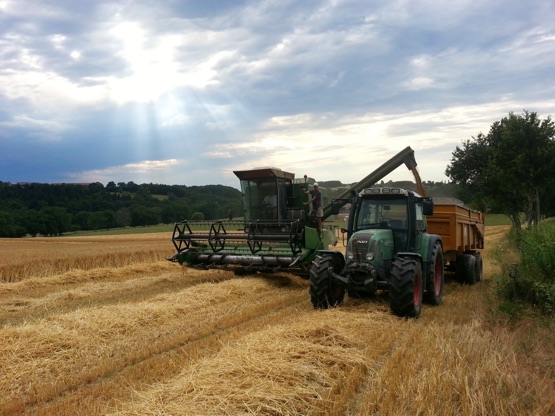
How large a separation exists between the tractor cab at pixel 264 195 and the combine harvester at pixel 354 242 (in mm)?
26

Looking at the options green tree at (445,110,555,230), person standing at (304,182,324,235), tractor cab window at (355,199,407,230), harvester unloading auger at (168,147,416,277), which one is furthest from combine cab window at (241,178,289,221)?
green tree at (445,110,555,230)

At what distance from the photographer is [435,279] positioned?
884 cm

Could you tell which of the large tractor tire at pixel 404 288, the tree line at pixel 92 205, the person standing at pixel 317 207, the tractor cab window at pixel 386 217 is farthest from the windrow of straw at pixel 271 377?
the tree line at pixel 92 205

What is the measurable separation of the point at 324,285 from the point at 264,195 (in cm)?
549

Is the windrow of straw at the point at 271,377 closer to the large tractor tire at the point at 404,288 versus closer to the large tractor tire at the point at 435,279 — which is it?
the large tractor tire at the point at 404,288

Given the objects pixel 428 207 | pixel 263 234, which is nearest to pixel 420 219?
pixel 428 207

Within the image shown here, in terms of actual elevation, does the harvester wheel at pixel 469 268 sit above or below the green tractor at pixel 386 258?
below

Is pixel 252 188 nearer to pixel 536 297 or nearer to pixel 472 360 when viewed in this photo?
pixel 536 297

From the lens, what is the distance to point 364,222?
8602 mm

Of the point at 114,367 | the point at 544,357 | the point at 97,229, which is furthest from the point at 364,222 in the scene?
the point at 97,229

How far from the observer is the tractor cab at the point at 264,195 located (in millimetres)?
12789

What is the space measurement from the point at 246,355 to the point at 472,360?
221 cm

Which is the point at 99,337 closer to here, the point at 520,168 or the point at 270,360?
the point at 270,360

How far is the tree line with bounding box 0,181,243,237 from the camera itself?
55281mm
